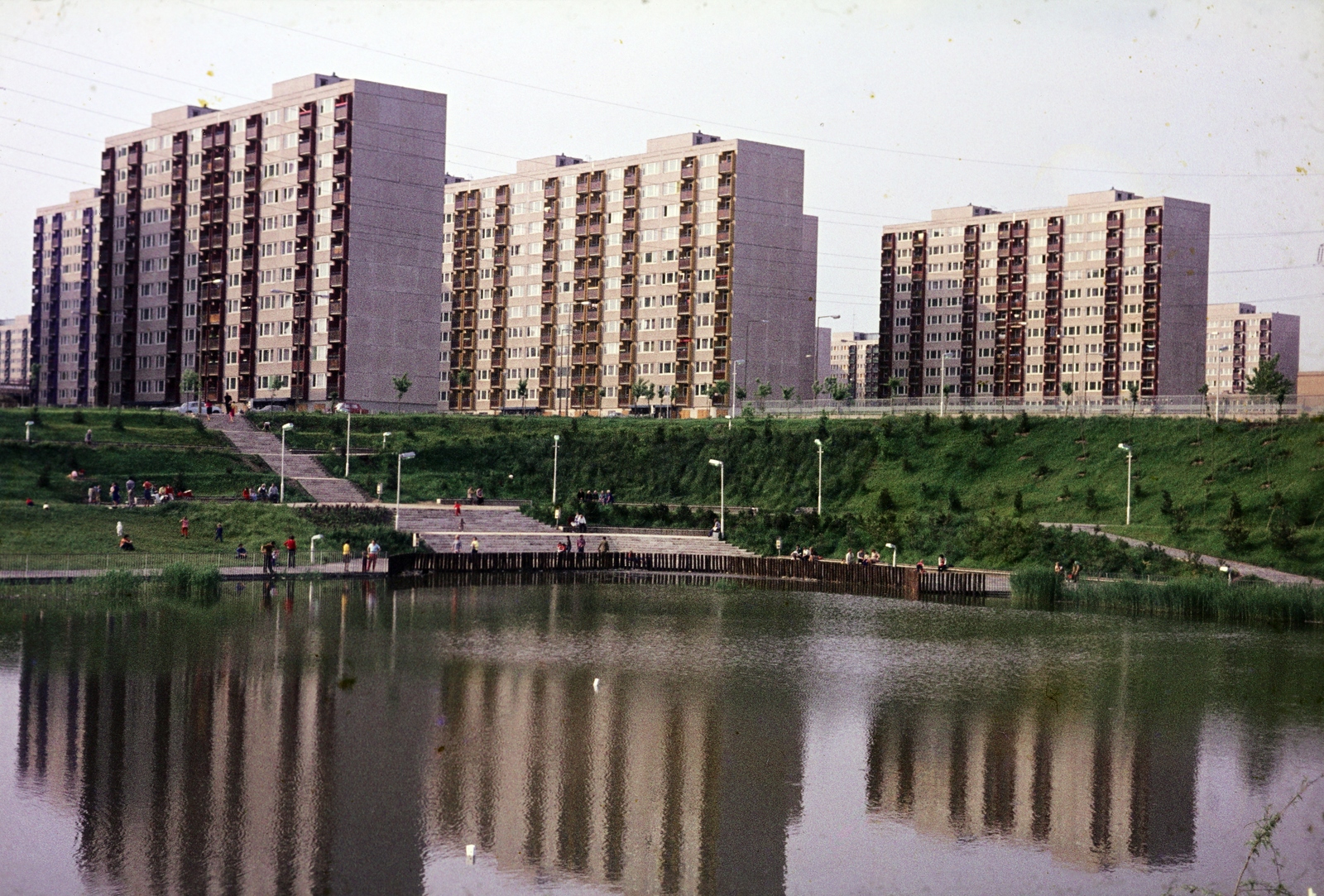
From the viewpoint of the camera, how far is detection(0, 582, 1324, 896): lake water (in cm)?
1853

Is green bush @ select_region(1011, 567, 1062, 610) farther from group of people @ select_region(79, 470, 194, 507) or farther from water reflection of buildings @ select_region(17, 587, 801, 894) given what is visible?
group of people @ select_region(79, 470, 194, 507)

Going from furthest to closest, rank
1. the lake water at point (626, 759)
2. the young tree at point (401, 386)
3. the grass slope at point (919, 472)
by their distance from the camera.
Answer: the young tree at point (401, 386) → the grass slope at point (919, 472) → the lake water at point (626, 759)

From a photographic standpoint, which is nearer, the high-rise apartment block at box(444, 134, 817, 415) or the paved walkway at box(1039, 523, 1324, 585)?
the paved walkway at box(1039, 523, 1324, 585)

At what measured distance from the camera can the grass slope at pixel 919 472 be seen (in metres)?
71.2

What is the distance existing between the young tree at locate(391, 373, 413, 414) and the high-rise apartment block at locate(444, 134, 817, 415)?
69.0 ft

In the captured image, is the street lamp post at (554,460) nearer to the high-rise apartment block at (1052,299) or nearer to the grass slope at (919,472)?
the grass slope at (919,472)

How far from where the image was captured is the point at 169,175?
139m

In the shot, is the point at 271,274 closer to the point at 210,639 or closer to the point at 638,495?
the point at 638,495

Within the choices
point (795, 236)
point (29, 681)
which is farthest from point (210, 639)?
point (795, 236)

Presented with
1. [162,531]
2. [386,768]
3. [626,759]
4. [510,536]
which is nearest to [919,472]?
[510,536]

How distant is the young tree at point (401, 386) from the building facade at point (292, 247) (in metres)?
0.72

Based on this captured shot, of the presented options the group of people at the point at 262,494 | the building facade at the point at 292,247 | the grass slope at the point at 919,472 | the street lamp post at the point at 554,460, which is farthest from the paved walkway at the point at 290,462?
the building facade at the point at 292,247

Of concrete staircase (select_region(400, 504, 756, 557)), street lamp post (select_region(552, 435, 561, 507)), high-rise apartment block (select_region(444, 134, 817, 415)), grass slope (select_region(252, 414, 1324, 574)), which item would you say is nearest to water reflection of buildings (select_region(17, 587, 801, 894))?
concrete staircase (select_region(400, 504, 756, 557))

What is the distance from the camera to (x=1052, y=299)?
165125mm
